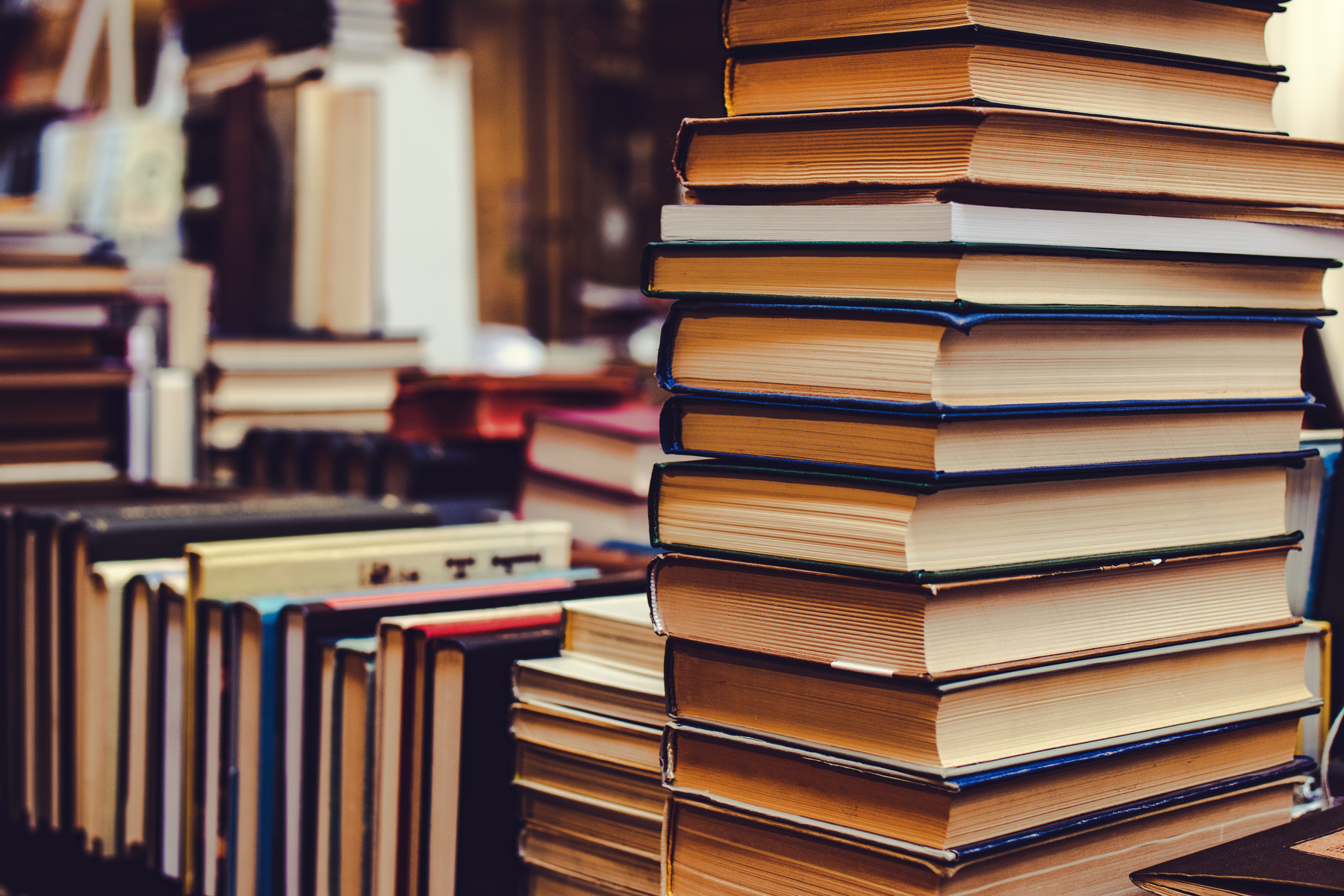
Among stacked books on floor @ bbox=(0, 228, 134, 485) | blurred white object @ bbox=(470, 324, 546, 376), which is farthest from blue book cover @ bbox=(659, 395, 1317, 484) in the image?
blurred white object @ bbox=(470, 324, 546, 376)

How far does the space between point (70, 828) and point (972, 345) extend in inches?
32.0

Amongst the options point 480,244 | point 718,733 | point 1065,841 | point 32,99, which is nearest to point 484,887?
point 718,733

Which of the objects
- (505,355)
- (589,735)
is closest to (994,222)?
(589,735)

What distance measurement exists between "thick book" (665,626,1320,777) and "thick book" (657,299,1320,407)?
12 centimetres

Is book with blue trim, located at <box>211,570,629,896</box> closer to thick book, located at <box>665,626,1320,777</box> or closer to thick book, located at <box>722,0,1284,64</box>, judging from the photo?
thick book, located at <box>665,626,1320,777</box>

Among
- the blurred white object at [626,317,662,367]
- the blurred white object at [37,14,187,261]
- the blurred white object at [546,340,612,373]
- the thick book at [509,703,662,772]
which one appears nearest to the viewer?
the thick book at [509,703,662,772]

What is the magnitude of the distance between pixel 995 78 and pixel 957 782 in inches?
11.8

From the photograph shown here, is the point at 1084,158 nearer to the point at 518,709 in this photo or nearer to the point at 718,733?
the point at 718,733

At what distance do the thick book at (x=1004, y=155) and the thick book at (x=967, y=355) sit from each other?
0.06 m

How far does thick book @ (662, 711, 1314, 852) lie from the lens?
0.57 metres

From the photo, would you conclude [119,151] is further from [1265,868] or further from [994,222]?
[1265,868]

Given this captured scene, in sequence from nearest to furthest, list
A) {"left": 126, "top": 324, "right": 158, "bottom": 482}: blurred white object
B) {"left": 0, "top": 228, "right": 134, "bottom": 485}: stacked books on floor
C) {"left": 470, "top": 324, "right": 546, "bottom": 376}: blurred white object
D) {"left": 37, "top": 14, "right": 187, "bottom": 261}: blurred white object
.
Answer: {"left": 0, "top": 228, "right": 134, "bottom": 485}: stacked books on floor
{"left": 126, "top": 324, "right": 158, "bottom": 482}: blurred white object
{"left": 470, "top": 324, "right": 546, "bottom": 376}: blurred white object
{"left": 37, "top": 14, "right": 187, "bottom": 261}: blurred white object

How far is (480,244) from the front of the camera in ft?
16.8

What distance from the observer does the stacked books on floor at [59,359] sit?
1.57 m
